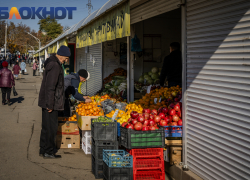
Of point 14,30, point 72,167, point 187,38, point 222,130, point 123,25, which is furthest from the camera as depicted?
point 14,30

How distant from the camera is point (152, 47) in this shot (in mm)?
11406

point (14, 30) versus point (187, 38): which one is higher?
point (14, 30)

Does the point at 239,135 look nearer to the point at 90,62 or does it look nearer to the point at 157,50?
the point at 157,50

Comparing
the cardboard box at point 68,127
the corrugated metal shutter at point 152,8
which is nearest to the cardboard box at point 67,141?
the cardboard box at point 68,127

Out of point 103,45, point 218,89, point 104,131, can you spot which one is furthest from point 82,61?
point 218,89

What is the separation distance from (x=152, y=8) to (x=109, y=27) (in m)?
1.48

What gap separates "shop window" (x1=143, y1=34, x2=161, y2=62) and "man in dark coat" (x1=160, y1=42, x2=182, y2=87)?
430 centimetres

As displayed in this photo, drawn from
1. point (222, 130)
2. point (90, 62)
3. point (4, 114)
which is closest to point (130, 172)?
point (222, 130)

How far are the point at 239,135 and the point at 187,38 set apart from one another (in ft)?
6.51

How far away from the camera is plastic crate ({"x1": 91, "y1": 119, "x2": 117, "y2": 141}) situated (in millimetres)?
4953

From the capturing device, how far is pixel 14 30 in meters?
75.3

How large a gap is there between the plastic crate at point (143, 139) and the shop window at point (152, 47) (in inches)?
286

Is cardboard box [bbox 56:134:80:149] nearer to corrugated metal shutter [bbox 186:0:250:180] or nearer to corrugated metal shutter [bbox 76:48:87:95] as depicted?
corrugated metal shutter [bbox 186:0:250:180]

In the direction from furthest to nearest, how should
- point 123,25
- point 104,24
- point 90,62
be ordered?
point 90,62
point 104,24
point 123,25
